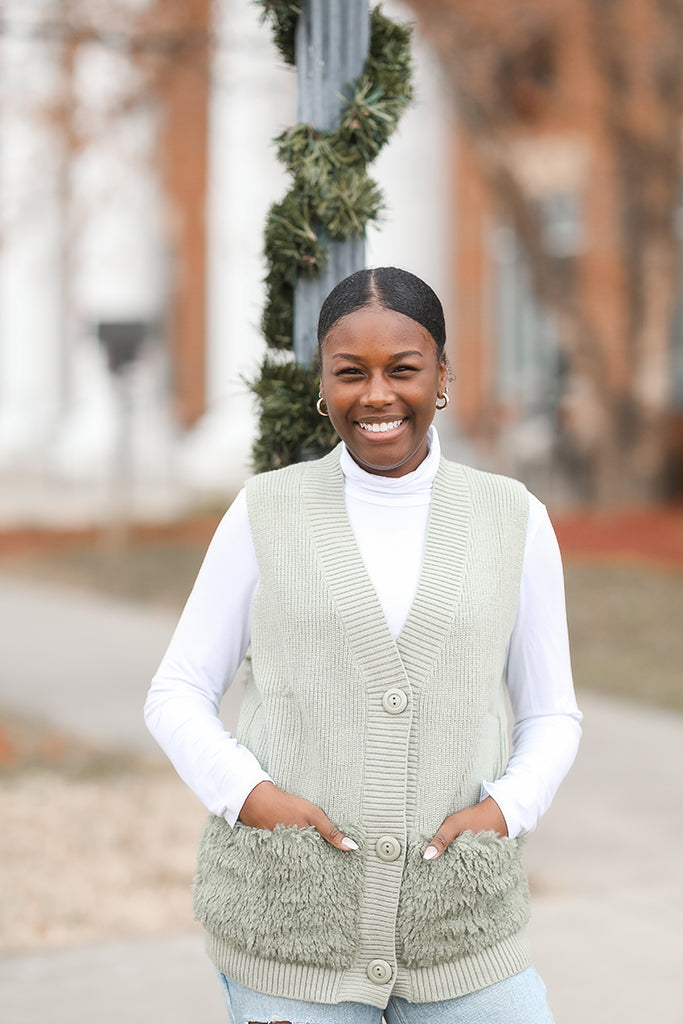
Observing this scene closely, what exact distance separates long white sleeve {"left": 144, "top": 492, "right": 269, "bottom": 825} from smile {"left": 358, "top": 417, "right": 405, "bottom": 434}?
22cm

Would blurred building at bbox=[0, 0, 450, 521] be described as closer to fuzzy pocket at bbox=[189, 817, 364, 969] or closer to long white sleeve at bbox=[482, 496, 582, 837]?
long white sleeve at bbox=[482, 496, 582, 837]

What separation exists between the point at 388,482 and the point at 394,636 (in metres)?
0.24

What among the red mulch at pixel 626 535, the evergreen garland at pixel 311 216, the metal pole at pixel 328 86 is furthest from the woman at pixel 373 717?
the red mulch at pixel 626 535

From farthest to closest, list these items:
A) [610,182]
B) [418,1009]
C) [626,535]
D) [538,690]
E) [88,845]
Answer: [610,182], [626,535], [88,845], [538,690], [418,1009]

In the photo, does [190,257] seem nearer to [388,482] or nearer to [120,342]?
[120,342]

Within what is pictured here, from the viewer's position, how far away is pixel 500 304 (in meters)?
21.9

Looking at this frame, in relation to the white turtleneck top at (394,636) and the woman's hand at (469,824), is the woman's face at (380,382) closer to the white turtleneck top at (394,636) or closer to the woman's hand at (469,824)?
the white turtleneck top at (394,636)

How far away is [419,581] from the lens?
7.07ft

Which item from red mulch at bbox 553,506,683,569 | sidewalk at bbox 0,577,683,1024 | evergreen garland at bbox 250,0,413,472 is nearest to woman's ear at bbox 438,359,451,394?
evergreen garland at bbox 250,0,413,472

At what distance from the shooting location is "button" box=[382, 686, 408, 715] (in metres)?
2.11

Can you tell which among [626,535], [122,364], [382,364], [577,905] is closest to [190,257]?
[122,364]

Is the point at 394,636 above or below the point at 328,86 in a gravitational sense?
below

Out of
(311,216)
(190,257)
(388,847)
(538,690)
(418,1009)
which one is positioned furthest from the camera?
(190,257)

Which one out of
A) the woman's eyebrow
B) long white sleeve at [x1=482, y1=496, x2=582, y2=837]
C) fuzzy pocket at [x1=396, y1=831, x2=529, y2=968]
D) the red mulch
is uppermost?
the woman's eyebrow
